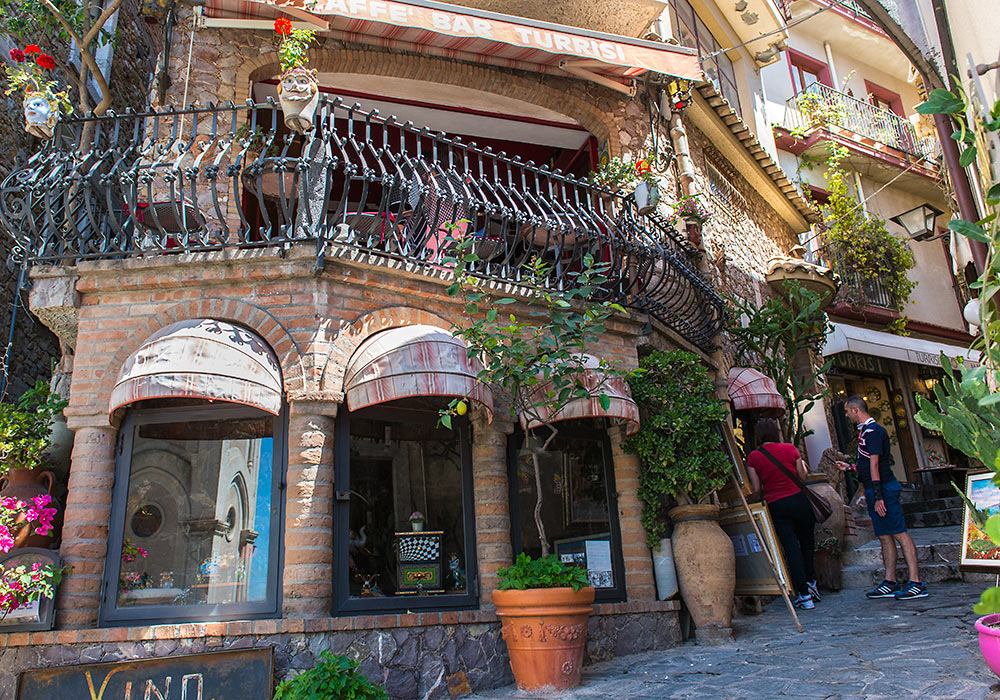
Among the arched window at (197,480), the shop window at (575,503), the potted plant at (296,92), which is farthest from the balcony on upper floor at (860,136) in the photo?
the arched window at (197,480)

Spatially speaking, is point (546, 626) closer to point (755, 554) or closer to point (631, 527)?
point (631, 527)

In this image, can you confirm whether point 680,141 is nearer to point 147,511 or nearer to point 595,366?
point 595,366

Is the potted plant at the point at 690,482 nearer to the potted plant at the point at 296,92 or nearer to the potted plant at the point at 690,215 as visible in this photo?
the potted plant at the point at 690,215

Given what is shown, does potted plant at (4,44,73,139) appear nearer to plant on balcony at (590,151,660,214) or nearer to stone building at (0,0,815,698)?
stone building at (0,0,815,698)

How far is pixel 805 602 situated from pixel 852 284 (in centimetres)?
937

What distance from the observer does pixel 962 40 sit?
5840mm

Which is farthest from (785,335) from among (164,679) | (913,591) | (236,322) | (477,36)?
(164,679)

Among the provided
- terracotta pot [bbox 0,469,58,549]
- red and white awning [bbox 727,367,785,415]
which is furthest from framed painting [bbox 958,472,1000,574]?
terracotta pot [bbox 0,469,58,549]

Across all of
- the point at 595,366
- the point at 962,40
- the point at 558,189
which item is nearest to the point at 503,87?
the point at 558,189

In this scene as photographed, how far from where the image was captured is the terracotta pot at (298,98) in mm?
6270

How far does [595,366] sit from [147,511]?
388 cm

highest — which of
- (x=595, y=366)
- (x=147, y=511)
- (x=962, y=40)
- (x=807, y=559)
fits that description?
(x=962, y=40)

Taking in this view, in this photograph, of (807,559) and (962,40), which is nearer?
(962,40)

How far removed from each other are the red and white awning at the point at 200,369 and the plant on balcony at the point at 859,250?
1274cm
